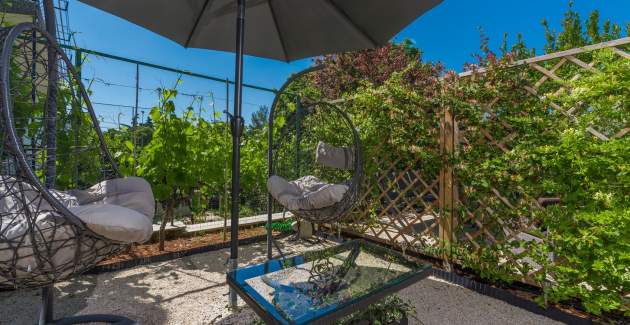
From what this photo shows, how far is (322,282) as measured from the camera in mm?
1374

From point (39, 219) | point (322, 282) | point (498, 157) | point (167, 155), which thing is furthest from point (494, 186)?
point (167, 155)

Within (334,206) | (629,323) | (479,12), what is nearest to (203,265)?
(334,206)

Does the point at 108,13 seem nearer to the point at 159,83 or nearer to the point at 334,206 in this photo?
the point at 159,83

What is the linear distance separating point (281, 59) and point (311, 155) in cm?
161

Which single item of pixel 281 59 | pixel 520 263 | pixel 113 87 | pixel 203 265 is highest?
pixel 281 59

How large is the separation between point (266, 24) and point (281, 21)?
120mm

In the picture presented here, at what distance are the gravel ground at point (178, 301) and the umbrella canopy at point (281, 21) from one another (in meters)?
1.79

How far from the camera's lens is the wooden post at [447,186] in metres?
2.37

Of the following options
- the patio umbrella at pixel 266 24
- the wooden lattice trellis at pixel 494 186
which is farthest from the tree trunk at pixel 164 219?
the wooden lattice trellis at pixel 494 186

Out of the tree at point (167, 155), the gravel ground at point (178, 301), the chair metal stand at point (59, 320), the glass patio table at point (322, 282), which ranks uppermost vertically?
the tree at point (167, 155)

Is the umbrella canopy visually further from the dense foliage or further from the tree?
the tree

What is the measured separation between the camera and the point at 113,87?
2670 mm

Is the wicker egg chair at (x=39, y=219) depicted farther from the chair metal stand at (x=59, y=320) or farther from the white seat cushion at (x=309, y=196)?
the white seat cushion at (x=309, y=196)

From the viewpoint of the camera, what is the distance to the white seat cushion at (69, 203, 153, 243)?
3.24 feet
